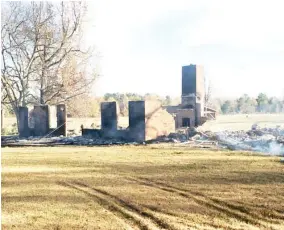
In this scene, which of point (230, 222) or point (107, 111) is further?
point (107, 111)

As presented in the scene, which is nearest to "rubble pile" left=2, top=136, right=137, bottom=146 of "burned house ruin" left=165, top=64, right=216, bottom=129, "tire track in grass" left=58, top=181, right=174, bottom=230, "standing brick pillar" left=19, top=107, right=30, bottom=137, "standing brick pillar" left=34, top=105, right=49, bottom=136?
"standing brick pillar" left=34, top=105, right=49, bottom=136

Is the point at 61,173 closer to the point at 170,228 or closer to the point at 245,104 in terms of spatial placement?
the point at 170,228

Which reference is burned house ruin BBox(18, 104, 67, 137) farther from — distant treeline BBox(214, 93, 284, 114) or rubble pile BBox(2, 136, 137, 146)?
distant treeline BBox(214, 93, 284, 114)

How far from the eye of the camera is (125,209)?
7090 millimetres

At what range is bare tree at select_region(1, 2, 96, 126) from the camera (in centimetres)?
3027

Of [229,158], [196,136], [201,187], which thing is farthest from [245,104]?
[201,187]

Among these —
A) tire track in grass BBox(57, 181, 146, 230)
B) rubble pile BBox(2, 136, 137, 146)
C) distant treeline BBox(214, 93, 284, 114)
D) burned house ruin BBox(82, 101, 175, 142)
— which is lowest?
tire track in grass BBox(57, 181, 146, 230)

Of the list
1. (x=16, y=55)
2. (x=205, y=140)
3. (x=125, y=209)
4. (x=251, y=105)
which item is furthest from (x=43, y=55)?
(x=251, y=105)

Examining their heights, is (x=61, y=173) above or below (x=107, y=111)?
below

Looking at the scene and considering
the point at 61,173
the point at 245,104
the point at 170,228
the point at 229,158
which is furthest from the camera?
the point at 245,104

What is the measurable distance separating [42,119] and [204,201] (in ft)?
69.3

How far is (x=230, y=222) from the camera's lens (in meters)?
6.20

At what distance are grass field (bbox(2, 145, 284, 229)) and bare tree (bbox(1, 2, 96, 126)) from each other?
18.5 metres

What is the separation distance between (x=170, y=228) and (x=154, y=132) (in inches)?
683
